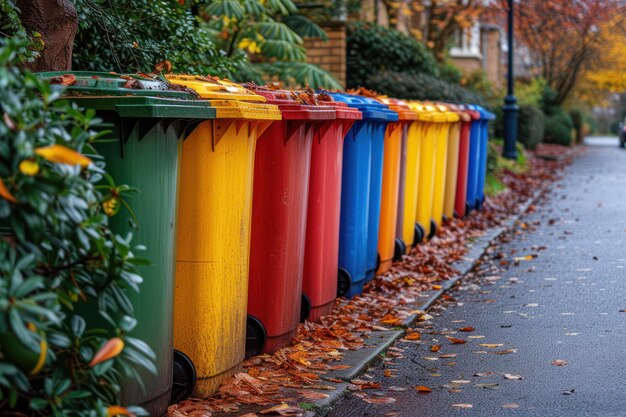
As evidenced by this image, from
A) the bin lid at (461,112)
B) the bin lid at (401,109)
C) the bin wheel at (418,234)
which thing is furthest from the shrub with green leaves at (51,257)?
the bin lid at (461,112)

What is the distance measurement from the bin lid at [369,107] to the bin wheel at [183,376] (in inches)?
118

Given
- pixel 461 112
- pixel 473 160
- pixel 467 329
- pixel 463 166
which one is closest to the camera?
pixel 467 329

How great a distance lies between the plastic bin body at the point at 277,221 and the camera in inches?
225

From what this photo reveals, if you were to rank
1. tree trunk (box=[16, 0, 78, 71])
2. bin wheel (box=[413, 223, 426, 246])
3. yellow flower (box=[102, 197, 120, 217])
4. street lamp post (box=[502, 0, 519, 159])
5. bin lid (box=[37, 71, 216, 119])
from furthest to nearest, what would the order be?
street lamp post (box=[502, 0, 519, 159])
bin wheel (box=[413, 223, 426, 246])
tree trunk (box=[16, 0, 78, 71])
bin lid (box=[37, 71, 216, 119])
yellow flower (box=[102, 197, 120, 217])

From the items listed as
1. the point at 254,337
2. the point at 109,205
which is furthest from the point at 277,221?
the point at 109,205

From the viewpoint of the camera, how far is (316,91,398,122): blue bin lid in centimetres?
750

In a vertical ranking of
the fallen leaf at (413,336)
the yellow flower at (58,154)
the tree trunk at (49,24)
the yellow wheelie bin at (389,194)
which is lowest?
the fallen leaf at (413,336)

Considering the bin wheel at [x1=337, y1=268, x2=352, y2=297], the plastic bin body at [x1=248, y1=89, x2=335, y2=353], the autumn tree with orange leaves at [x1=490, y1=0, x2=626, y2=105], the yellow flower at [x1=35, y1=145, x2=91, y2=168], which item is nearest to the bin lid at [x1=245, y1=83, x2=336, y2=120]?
the plastic bin body at [x1=248, y1=89, x2=335, y2=353]

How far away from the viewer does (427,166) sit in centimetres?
1045

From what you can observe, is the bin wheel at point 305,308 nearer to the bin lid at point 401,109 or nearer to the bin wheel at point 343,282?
the bin wheel at point 343,282

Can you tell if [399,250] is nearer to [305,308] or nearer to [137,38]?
[305,308]

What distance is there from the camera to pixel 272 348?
5.84m

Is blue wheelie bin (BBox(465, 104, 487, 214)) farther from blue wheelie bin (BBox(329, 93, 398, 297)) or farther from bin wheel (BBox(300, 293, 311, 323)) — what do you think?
bin wheel (BBox(300, 293, 311, 323))

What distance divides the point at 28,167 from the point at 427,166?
7.73 meters
